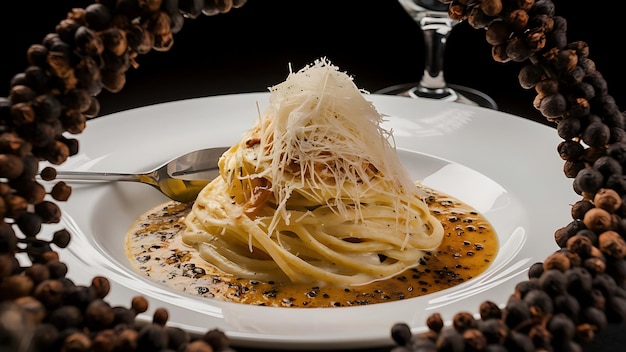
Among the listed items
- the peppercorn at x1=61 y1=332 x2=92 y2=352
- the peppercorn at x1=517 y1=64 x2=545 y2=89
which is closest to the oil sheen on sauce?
the peppercorn at x1=517 y1=64 x2=545 y2=89

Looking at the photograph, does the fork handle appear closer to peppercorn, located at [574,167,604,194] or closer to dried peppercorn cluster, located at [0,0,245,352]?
dried peppercorn cluster, located at [0,0,245,352]

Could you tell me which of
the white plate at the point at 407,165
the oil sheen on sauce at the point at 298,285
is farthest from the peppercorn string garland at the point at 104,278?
the oil sheen on sauce at the point at 298,285

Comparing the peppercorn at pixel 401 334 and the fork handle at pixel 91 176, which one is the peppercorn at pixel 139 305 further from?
the fork handle at pixel 91 176

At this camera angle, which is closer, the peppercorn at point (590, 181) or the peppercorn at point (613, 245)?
the peppercorn at point (613, 245)

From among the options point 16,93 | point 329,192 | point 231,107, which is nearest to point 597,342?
point 329,192

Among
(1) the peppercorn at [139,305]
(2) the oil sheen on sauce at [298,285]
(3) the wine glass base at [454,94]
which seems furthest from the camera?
(3) the wine glass base at [454,94]

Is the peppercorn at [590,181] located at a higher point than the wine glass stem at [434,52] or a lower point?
higher
